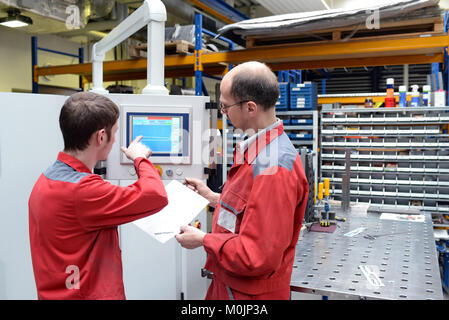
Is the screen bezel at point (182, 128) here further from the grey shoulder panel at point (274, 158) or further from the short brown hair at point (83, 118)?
the grey shoulder panel at point (274, 158)

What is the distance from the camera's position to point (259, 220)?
1.21m

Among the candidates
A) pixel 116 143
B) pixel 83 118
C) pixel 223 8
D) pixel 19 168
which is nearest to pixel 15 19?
pixel 223 8

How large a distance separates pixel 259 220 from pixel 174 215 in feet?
1.76

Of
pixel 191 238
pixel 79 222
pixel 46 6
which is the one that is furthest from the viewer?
pixel 46 6

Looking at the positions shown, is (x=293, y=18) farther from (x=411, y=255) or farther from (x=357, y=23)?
(x=411, y=255)

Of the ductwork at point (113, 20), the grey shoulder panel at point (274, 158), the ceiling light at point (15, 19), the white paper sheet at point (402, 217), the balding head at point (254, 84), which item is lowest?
the white paper sheet at point (402, 217)

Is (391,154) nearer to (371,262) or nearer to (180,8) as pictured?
(371,262)

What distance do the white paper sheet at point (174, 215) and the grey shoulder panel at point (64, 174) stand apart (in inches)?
13.0

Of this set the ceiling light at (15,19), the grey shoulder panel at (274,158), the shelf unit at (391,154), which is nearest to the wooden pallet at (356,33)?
the shelf unit at (391,154)

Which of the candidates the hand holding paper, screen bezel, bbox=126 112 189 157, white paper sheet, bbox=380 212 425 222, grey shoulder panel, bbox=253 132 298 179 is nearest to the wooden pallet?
white paper sheet, bbox=380 212 425 222

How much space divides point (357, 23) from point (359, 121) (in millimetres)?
899

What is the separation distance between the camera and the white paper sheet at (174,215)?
1588 millimetres
